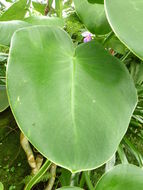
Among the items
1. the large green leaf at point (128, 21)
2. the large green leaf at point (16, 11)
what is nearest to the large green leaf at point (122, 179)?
the large green leaf at point (128, 21)

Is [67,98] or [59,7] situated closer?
[67,98]

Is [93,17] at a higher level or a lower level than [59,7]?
higher

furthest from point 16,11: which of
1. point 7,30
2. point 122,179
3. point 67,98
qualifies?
point 122,179

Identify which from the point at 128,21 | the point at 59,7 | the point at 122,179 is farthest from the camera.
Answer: the point at 59,7

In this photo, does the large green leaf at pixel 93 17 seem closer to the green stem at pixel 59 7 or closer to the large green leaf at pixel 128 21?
the large green leaf at pixel 128 21

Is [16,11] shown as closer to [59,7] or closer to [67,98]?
[59,7]

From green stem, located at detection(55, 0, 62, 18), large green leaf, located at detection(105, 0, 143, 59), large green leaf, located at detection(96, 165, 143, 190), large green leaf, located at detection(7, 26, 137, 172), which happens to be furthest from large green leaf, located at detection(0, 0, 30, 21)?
large green leaf, located at detection(96, 165, 143, 190)

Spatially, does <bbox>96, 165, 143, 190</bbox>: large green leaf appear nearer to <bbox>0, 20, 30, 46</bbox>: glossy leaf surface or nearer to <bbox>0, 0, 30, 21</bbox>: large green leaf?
<bbox>0, 20, 30, 46</bbox>: glossy leaf surface
